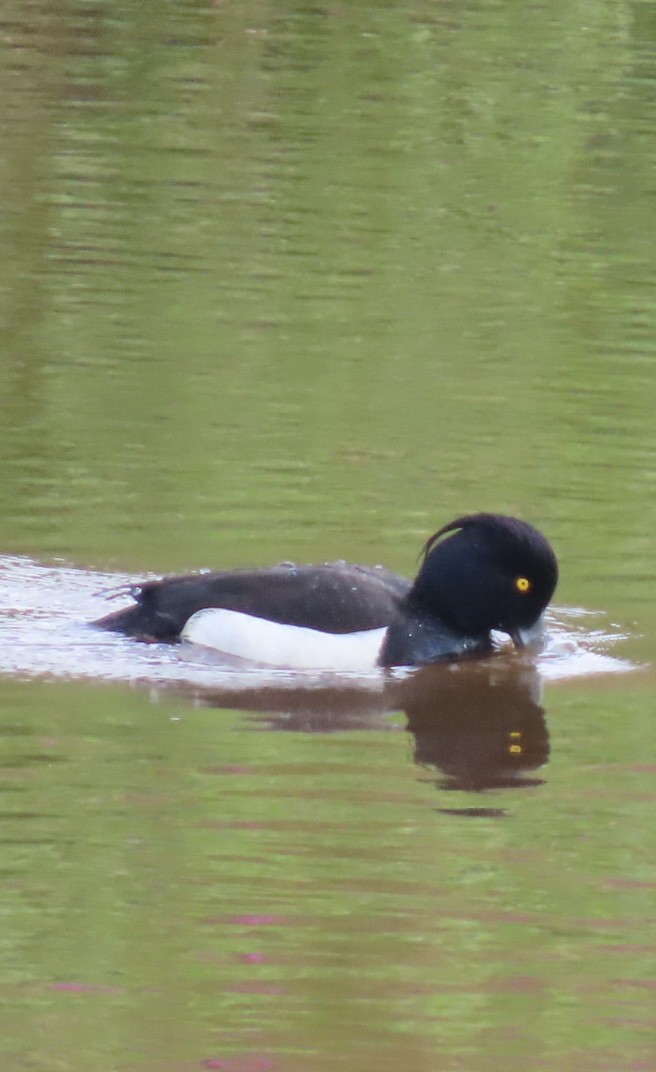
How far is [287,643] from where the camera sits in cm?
920

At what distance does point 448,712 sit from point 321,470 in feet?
10.5

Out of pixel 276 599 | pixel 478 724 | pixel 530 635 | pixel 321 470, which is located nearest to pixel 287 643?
pixel 276 599

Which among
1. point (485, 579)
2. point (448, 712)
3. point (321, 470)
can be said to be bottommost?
point (448, 712)

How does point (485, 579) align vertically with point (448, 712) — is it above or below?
above

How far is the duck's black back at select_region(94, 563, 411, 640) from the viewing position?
9.21 metres

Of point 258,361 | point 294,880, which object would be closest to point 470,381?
point 258,361

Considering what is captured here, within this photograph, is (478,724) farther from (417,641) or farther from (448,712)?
(417,641)

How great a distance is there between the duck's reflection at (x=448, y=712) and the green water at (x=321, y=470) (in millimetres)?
52

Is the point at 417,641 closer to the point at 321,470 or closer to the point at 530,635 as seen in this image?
the point at 530,635

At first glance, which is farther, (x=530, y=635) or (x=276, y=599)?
(x=530, y=635)

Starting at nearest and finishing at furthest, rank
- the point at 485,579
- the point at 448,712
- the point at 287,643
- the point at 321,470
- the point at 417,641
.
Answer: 1. the point at 448,712
2. the point at 287,643
3. the point at 417,641
4. the point at 485,579
5. the point at 321,470

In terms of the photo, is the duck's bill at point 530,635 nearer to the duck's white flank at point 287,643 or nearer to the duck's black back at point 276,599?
the duck's black back at point 276,599

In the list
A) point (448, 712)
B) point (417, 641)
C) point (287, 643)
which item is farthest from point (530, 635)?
point (287, 643)

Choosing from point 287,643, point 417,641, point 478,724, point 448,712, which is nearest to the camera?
point 478,724
